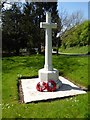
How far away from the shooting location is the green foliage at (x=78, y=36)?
4544 centimetres

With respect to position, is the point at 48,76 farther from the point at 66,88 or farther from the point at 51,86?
the point at 66,88

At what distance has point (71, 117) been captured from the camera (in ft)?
19.6

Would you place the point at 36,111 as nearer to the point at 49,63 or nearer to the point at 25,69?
the point at 49,63

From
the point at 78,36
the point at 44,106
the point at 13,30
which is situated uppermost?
the point at 78,36

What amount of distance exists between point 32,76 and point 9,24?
21.7 m

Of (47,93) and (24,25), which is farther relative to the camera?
(24,25)

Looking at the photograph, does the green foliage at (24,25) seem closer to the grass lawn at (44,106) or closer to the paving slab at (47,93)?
the grass lawn at (44,106)

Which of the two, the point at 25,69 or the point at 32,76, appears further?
the point at 25,69

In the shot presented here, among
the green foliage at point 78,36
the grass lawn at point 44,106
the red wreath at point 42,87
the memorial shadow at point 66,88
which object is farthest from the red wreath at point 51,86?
the green foliage at point 78,36

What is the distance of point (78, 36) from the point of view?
47.1 metres

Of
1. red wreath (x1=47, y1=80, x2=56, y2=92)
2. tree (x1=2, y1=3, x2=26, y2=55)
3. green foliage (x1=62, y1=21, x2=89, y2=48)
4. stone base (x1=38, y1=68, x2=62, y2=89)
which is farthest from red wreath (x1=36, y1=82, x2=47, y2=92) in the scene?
green foliage (x1=62, y1=21, x2=89, y2=48)

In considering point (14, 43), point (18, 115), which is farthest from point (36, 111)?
point (14, 43)

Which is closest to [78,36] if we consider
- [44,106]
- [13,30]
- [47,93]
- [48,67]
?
[13,30]

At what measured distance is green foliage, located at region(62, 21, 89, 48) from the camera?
4544 centimetres
